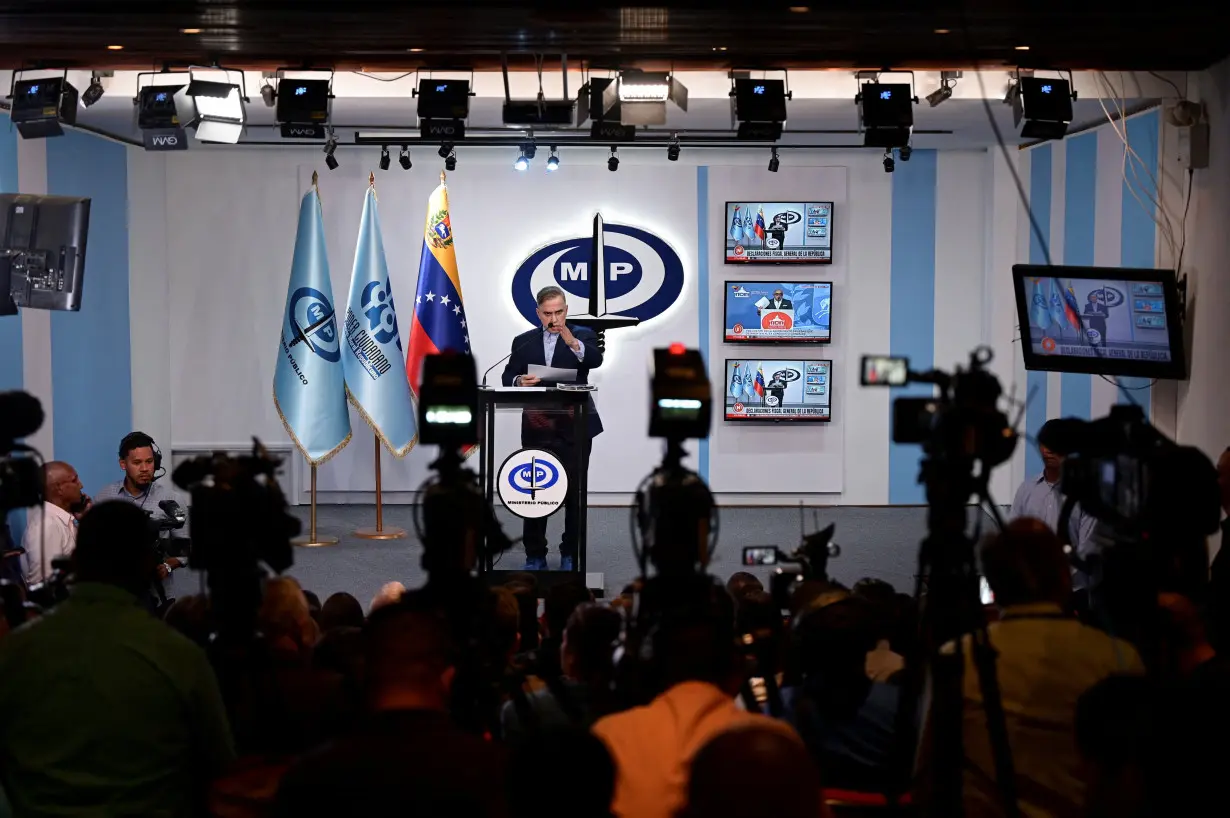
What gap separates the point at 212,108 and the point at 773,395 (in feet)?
16.9

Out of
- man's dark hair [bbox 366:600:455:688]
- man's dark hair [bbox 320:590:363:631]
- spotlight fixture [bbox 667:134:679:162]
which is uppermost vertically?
spotlight fixture [bbox 667:134:679:162]

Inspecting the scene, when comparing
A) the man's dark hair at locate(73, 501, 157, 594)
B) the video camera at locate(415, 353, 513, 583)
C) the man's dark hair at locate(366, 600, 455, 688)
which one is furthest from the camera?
the video camera at locate(415, 353, 513, 583)

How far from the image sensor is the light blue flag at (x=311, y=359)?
26.5 ft

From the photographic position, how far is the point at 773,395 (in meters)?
9.69

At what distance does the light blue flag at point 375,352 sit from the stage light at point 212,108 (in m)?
2.37

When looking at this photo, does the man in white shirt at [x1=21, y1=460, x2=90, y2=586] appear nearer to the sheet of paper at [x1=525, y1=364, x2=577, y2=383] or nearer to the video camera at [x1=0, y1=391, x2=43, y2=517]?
the video camera at [x1=0, y1=391, x2=43, y2=517]

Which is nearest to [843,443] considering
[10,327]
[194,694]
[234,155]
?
[234,155]

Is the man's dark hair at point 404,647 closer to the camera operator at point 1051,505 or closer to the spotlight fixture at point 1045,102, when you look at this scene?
the camera operator at point 1051,505

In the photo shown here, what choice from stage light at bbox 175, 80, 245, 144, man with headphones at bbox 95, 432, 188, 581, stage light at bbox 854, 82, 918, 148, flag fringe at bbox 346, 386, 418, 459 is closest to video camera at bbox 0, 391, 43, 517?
man with headphones at bbox 95, 432, 188, 581

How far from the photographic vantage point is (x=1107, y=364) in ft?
20.3

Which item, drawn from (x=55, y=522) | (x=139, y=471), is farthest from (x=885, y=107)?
(x=55, y=522)

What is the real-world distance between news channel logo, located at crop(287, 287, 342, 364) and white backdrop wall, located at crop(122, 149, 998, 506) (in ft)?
4.58

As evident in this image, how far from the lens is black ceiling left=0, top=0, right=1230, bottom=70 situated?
467cm

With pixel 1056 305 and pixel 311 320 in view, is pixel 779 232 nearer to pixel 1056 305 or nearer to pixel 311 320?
pixel 1056 305
